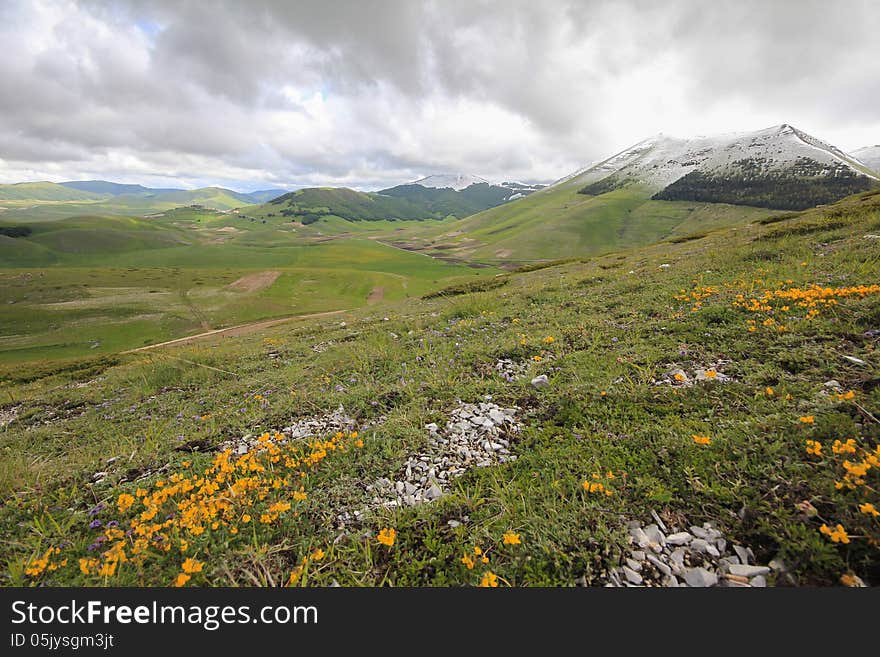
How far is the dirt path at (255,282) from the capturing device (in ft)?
338

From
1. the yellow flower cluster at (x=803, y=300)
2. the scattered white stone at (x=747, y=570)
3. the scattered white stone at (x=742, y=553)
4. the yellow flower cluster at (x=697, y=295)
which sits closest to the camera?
the scattered white stone at (x=747, y=570)

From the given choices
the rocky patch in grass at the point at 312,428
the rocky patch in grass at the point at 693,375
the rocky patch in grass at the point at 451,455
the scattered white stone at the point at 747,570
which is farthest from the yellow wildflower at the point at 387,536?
the rocky patch in grass at the point at 693,375

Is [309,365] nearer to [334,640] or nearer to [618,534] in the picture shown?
[334,640]

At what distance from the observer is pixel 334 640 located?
3156 millimetres

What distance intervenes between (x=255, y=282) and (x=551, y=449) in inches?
4864

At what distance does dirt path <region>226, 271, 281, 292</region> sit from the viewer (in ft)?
338

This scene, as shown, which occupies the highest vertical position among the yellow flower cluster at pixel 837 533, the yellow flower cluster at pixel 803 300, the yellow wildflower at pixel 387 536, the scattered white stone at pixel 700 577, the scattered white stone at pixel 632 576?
the yellow flower cluster at pixel 803 300

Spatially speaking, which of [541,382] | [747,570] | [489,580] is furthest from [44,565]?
[541,382]

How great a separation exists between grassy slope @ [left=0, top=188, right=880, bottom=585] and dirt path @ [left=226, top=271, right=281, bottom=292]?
103826 mm

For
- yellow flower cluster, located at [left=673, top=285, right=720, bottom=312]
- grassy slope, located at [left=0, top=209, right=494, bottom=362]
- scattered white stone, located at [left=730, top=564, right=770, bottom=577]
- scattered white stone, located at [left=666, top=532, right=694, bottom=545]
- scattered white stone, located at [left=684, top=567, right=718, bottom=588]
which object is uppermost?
yellow flower cluster, located at [left=673, top=285, right=720, bottom=312]

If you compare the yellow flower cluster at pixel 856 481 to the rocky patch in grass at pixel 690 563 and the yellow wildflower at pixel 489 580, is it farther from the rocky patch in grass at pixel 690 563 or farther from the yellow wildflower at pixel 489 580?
the yellow wildflower at pixel 489 580

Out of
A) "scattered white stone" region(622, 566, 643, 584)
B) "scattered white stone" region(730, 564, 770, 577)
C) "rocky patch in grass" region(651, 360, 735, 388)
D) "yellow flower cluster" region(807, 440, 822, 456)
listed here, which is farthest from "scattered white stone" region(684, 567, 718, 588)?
"rocky patch in grass" region(651, 360, 735, 388)

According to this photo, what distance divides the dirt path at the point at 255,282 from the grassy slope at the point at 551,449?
103826 mm

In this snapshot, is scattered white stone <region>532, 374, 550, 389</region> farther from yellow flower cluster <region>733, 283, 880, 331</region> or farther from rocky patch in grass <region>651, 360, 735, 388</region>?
yellow flower cluster <region>733, 283, 880, 331</region>
